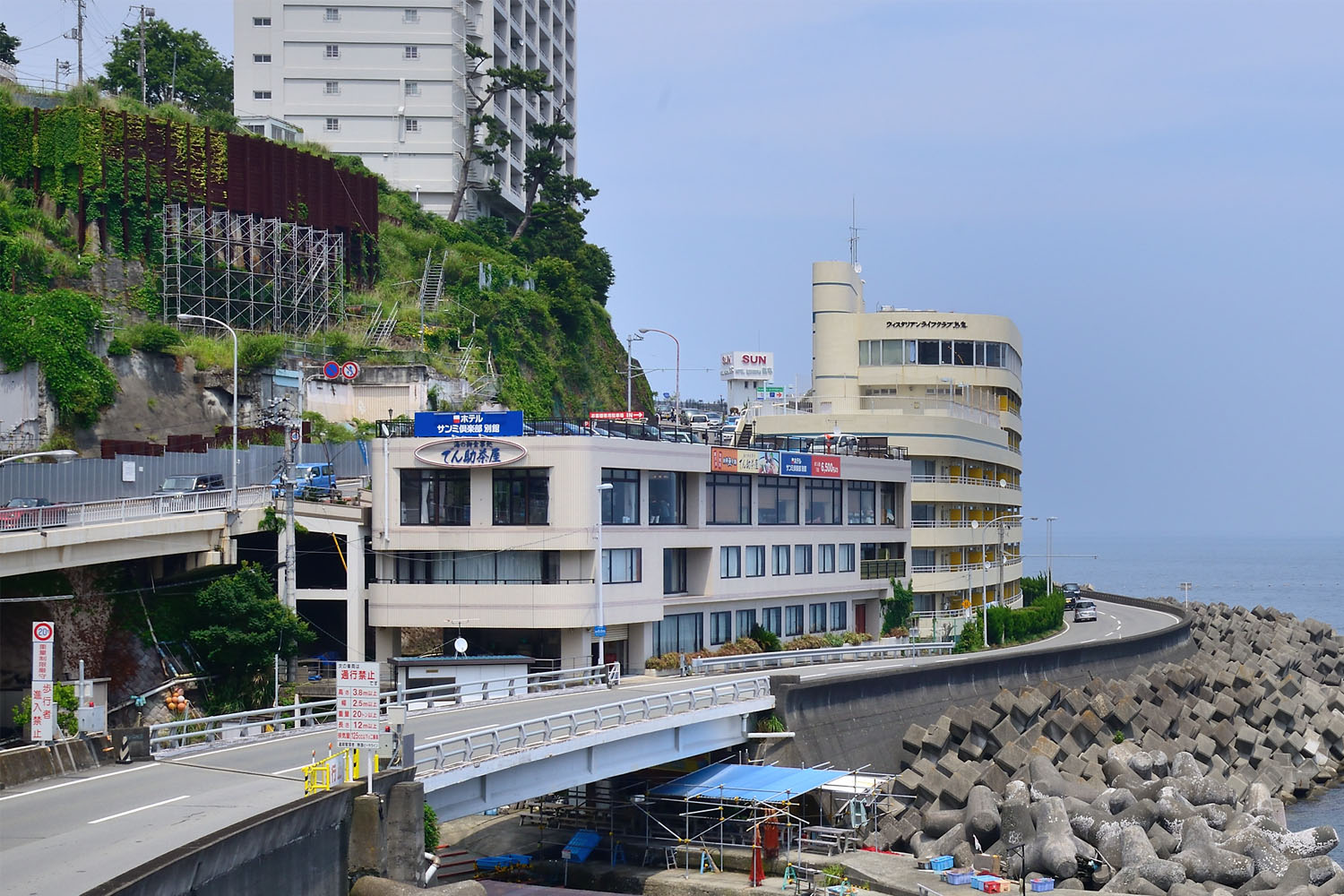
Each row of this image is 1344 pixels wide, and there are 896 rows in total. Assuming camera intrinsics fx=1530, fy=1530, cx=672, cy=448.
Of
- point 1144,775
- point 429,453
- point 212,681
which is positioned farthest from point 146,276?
point 1144,775

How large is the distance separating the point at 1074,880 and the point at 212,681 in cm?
2763

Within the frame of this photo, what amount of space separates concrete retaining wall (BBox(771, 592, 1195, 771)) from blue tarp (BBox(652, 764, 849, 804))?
2.10 metres

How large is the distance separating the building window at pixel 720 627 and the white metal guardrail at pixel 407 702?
979cm

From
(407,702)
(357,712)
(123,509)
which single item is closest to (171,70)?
(123,509)

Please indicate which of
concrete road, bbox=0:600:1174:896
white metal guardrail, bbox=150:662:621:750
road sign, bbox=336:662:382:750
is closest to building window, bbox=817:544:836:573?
white metal guardrail, bbox=150:662:621:750

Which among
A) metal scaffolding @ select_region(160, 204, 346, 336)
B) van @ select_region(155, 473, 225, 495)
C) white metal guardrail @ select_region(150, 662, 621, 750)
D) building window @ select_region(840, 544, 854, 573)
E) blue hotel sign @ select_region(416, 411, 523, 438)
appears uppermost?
metal scaffolding @ select_region(160, 204, 346, 336)

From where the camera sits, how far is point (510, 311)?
305ft

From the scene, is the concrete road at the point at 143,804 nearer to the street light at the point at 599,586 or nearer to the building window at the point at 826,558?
the street light at the point at 599,586

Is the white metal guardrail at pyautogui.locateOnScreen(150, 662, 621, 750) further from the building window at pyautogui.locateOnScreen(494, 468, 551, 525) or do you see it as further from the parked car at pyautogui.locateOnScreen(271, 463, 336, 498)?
the parked car at pyautogui.locateOnScreen(271, 463, 336, 498)

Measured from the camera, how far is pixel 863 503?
7619 cm

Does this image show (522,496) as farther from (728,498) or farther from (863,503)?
(863,503)

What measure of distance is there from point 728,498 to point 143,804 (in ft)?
126

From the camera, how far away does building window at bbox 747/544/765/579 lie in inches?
2606

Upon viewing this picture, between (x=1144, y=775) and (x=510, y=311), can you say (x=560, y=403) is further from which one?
(x=1144, y=775)
